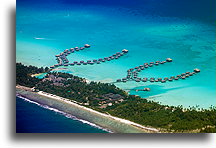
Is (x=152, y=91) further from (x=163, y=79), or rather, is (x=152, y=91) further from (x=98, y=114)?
(x=98, y=114)

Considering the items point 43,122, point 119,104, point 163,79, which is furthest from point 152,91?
point 43,122

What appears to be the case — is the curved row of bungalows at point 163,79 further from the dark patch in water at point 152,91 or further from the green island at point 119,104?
the green island at point 119,104

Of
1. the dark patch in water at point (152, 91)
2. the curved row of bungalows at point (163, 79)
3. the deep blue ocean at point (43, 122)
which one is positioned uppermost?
the curved row of bungalows at point (163, 79)

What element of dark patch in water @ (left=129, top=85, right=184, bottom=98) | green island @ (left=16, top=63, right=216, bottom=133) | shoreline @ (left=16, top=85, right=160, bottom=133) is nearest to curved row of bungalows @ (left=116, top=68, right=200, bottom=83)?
dark patch in water @ (left=129, top=85, right=184, bottom=98)

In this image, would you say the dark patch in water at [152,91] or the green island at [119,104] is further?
the dark patch in water at [152,91]

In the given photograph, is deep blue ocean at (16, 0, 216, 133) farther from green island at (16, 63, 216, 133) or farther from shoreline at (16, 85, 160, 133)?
shoreline at (16, 85, 160, 133)

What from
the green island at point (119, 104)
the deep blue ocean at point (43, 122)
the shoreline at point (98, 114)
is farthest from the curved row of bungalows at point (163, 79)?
the deep blue ocean at point (43, 122)
